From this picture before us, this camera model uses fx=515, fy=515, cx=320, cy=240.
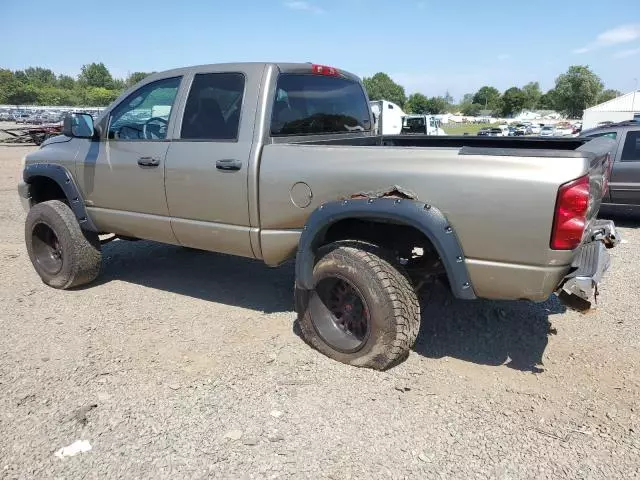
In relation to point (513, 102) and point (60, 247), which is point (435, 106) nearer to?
point (513, 102)

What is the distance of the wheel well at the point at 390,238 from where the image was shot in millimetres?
3414

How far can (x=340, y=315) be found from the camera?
351 centimetres

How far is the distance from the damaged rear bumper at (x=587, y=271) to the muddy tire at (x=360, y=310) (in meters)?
0.87

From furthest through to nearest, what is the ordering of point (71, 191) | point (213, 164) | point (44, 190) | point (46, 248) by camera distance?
point (44, 190) → point (46, 248) → point (71, 191) → point (213, 164)

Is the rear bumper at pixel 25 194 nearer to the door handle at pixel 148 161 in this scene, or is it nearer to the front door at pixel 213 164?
the door handle at pixel 148 161

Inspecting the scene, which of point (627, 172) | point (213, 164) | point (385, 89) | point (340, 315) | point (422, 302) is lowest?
point (385, 89)

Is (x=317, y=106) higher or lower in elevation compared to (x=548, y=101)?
higher

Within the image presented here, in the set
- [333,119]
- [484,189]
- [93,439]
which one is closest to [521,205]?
[484,189]

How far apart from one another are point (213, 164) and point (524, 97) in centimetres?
12924

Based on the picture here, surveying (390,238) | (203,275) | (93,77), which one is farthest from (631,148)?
(93,77)

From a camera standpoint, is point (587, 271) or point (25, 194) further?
point (25, 194)

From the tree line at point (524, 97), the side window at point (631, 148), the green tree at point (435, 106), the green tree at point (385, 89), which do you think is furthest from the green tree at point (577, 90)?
the side window at point (631, 148)

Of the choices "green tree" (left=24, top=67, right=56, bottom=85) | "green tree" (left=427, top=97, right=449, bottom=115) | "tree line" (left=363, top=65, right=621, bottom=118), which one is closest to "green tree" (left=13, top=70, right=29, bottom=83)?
"green tree" (left=24, top=67, right=56, bottom=85)

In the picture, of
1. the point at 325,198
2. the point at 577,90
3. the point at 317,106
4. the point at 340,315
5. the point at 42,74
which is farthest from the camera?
the point at 42,74
